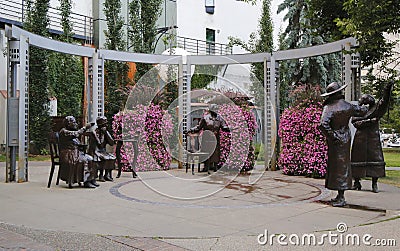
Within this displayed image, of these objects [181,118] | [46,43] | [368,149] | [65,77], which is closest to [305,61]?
[181,118]

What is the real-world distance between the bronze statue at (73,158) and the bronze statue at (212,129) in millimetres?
3648

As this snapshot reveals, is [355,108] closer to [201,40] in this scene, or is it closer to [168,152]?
[168,152]

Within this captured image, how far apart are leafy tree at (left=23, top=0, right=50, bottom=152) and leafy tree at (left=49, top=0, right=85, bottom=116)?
0.73 m

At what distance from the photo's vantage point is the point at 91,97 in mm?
13203

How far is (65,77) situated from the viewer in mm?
21906

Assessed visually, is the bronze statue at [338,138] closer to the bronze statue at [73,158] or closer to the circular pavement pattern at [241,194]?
the circular pavement pattern at [241,194]

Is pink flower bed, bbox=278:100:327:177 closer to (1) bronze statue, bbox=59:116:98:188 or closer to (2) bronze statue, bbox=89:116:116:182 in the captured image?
(2) bronze statue, bbox=89:116:116:182

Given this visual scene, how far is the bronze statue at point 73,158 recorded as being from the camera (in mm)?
9391

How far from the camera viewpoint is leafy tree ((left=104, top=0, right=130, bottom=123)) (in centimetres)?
2120

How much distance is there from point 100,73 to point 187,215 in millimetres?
7686

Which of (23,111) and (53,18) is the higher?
(53,18)

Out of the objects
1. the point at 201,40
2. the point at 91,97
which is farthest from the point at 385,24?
the point at 201,40

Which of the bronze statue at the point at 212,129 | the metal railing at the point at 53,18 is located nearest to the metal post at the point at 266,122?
the bronze statue at the point at 212,129

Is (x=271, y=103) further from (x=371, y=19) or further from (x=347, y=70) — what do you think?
(x=371, y=19)
